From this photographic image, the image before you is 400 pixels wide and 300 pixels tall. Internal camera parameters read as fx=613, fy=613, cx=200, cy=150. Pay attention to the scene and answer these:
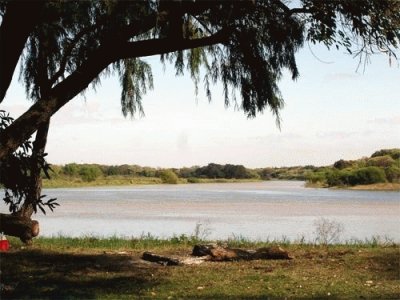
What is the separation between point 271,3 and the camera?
270 inches

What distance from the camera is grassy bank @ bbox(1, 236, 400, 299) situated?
21.3ft

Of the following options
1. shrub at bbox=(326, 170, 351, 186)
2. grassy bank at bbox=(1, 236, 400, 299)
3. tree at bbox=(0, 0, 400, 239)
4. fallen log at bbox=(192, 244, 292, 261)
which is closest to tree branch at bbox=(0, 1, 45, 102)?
tree at bbox=(0, 0, 400, 239)

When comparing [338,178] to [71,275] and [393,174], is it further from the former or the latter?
[71,275]

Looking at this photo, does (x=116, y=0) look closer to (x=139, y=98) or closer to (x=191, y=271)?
(x=191, y=271)

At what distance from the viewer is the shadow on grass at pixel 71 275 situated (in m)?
6.54

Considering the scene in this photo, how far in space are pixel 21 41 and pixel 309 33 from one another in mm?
3010

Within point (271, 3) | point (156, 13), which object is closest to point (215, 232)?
point (271, 3)

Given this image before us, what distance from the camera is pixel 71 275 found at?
7559 mm

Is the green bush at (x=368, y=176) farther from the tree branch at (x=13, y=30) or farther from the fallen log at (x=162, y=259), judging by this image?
the tree branch at (x=13, y=30)

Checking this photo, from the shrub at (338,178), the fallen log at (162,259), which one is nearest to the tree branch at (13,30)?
the fallen log at (162,259)

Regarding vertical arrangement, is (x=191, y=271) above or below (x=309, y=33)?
below

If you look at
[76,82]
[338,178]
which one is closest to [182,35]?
[76,82]

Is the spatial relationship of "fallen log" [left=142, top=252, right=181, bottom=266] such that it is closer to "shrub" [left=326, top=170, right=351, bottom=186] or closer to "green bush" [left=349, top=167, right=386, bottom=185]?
"green bush" [left=349, top=167, right=386, bottom=185]

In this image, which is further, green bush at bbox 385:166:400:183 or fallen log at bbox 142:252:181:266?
green bush at bbox 385:166:400:183
